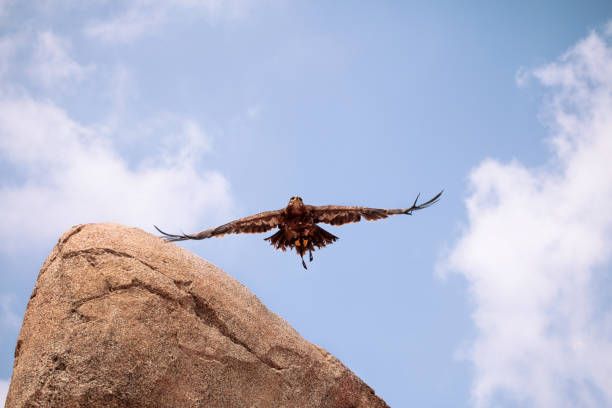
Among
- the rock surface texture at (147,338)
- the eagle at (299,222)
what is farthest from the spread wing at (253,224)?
the rock surface texture at (147,338)

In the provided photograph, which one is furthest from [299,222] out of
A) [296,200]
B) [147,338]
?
[147,338]

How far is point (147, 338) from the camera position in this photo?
798 cm

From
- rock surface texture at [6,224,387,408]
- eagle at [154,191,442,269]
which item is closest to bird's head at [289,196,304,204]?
eagle at [154,191,442,269]

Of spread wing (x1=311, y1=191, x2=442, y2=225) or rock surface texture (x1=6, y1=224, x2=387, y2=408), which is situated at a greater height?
spread wing (x1=311, y1=191, x2=442, y2=225)

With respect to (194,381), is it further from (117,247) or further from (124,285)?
(117,247)

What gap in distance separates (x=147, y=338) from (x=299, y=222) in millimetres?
4138

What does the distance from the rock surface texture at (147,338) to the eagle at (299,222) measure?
5.50 feet

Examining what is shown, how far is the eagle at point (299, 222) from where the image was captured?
10.9 metres

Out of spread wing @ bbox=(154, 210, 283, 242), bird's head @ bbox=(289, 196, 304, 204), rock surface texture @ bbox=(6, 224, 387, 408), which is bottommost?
rock surface texture @ bbox=(6, 224, 387, 408)

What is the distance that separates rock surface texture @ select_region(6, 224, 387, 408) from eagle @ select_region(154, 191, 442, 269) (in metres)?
1.68

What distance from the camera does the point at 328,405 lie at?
379 inches

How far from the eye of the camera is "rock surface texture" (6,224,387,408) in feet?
24.8

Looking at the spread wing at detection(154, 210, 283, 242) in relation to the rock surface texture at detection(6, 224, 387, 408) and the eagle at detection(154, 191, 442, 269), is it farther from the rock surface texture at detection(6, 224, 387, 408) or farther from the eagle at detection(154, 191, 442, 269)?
the rock surface texture at detection(6, 224, 387, 408)

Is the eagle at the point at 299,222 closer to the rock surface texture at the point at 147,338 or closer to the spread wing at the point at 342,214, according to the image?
the spread wing at the point at 342,214
